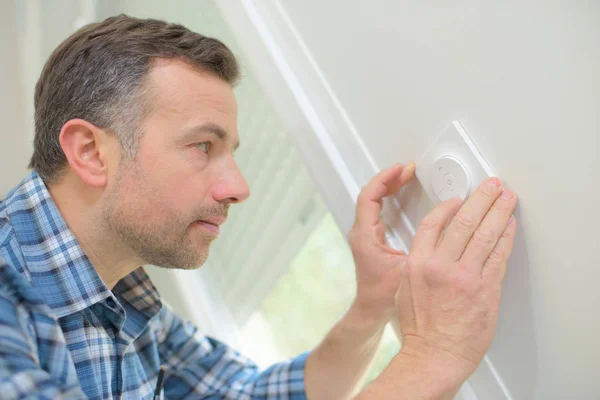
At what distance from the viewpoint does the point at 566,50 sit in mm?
701

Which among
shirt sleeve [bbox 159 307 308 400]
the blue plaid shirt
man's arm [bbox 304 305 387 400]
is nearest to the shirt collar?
the blue plaid shirt

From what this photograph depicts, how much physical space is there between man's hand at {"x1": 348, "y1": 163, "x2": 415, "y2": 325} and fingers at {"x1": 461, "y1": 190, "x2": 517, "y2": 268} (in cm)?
20

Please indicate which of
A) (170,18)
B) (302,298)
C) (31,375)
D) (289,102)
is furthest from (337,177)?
(170,18)

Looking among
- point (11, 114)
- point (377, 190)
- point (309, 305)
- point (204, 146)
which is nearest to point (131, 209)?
point (204, 146)

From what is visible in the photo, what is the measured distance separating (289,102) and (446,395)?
2.35 ft

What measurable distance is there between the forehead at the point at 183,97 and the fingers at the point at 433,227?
481 mm

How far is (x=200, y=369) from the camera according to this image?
1.36m

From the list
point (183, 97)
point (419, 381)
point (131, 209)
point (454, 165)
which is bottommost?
point (419, 381)

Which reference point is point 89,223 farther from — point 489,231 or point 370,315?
point 489,231

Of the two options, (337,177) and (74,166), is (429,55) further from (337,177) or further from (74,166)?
(74,166)

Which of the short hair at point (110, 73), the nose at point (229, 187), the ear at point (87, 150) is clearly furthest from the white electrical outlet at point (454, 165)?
the ear at point (87, 150)

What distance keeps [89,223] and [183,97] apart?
0.33 m

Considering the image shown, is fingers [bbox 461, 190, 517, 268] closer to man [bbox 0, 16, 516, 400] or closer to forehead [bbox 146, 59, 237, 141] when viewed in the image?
man [bbox 0, 16, 516, 400]

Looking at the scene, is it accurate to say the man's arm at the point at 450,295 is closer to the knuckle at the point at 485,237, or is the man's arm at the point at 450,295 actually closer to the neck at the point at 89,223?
the knuckle at the point at 485,237
